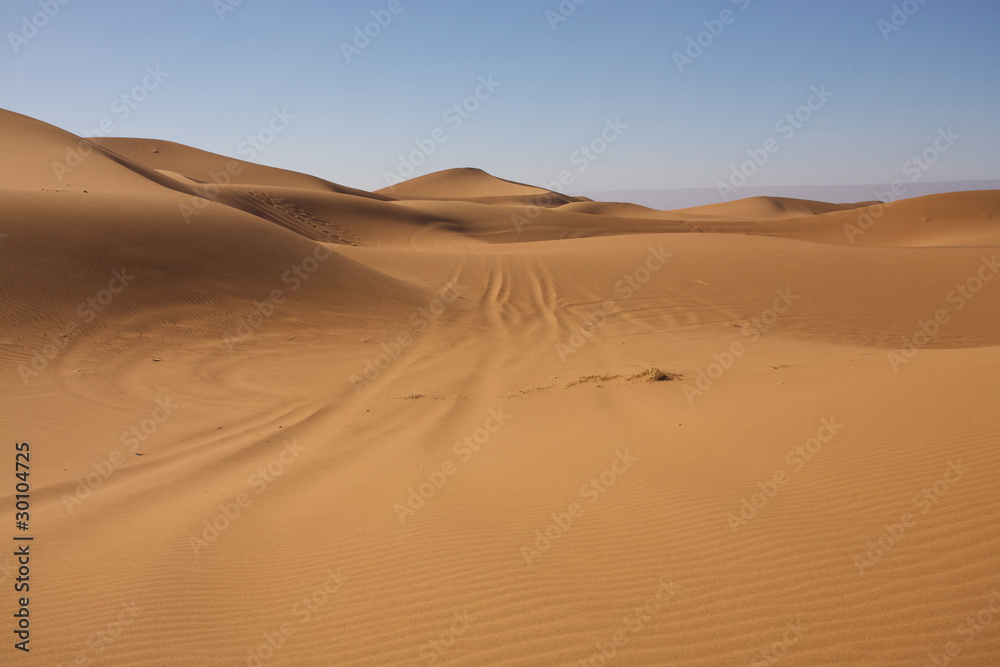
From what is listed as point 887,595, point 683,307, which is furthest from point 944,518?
point 683,307

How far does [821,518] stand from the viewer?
13.9 feet

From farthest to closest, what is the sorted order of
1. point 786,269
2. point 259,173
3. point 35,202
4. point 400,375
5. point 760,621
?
1. point 259,173
2. point 786,269
3. point 35,202
4. point 400,375
5. point 760,621

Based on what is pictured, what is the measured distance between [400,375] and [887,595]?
870 cm

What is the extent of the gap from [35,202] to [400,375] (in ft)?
40.4

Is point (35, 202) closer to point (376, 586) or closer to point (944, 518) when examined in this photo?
point (376, 586)

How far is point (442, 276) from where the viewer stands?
23234 mm

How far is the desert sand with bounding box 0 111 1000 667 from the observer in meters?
3.39

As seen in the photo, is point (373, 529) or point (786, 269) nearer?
point (373, 529)

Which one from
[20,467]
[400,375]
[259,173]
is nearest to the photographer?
[20,467]

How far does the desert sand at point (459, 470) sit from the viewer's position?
3393 mm

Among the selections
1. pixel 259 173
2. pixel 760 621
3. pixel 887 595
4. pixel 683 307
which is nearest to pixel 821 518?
pixel 887 595

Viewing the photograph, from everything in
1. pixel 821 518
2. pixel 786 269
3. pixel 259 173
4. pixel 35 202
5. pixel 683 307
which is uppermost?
pixel 259 173

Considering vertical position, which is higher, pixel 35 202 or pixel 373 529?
pixel 35 202

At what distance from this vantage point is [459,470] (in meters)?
6.29
